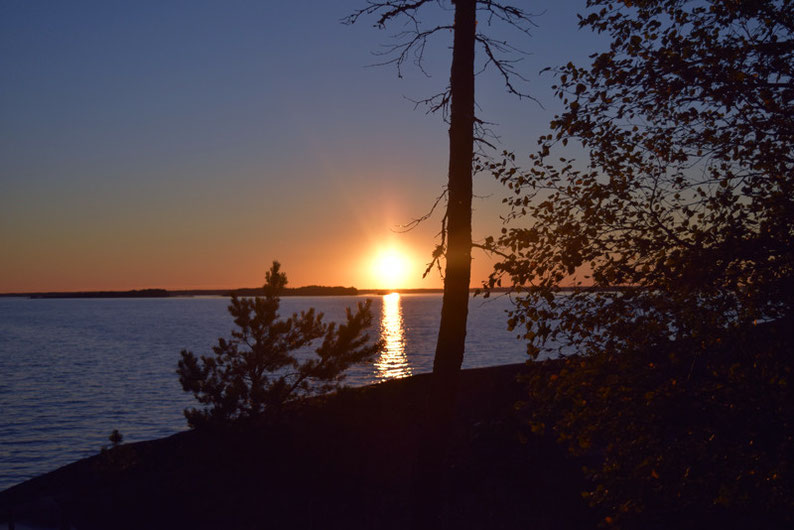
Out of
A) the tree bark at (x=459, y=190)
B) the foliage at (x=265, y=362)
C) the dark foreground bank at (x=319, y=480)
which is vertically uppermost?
the tree bark at (x=459, y=190)

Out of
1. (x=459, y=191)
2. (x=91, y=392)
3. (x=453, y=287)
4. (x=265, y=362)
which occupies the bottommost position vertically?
(x=91, y=392)

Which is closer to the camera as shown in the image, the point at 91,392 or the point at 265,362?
the point at 265,362

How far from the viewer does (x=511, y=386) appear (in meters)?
24.4

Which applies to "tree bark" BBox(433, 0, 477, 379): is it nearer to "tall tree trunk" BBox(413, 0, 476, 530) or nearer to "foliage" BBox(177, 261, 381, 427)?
"tall tree trunk" BBox(413, 0, 476, 530)

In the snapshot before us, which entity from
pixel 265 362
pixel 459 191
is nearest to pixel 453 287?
pixel 459 191

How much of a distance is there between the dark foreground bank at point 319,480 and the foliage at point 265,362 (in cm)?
66

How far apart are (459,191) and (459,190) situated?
17mm

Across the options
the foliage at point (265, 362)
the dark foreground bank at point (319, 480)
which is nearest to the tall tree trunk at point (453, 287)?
the dark foreground bank at point (319, 480)

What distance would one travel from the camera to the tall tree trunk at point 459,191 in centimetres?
924

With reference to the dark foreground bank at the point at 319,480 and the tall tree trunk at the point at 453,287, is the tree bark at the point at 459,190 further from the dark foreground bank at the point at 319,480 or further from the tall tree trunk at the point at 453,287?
the dark foreground bank at the point at 319,480

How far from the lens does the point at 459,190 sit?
9383 mm

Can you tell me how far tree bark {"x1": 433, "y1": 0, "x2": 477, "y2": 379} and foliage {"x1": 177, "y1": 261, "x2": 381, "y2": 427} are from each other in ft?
35.4

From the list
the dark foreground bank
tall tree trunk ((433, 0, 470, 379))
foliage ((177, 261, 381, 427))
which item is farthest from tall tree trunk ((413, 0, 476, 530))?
foliage ((177, 261, 381, 427))

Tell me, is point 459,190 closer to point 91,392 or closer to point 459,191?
point 459,191
